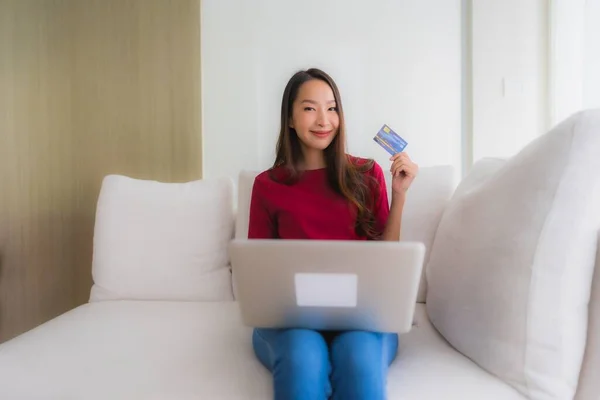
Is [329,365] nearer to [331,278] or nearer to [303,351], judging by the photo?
[303,351]

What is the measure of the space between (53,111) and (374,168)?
151 centimetres

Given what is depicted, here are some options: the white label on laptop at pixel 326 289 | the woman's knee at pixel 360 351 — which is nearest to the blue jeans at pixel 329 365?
the woman's knee at pixel 360 351

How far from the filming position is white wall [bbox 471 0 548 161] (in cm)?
213

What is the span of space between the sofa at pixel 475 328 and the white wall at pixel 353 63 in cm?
83

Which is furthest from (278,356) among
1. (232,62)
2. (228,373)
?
(232,62)

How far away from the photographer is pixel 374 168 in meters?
1.38

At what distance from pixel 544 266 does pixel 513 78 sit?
1.57 m

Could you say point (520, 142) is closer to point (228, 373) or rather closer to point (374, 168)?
point (374, 168)

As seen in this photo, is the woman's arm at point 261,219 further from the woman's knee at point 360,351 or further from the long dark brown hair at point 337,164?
the woman's knee at point 360,351

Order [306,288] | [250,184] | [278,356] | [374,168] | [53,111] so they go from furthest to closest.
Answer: [53,111] < [250,184] < [374,168] < [278,356] < [306,288]

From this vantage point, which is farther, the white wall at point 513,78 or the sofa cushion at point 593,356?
the white wall at point 513,78

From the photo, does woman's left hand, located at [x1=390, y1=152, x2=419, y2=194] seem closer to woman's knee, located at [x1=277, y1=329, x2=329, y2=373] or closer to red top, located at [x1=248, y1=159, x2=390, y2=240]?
red top, located at [x1=248, y1=159, x2=390, y2=240]

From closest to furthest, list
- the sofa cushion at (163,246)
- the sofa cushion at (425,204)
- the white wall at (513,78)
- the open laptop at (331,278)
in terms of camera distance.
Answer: the open laptop at (331,278), the sofa cushion at (425,204), the sofa cushion at (163,246), the white wall at (513,78)

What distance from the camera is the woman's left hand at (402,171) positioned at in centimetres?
115
